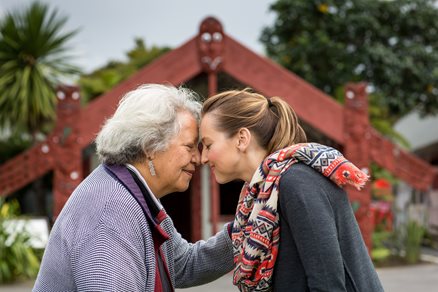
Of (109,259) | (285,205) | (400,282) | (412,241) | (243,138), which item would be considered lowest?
(400,282)

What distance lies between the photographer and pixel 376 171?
15.2 meters

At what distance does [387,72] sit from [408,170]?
10721mm

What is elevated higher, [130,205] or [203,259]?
Result: [130,205]

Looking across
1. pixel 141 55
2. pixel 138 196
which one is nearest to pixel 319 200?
pixel 138 196

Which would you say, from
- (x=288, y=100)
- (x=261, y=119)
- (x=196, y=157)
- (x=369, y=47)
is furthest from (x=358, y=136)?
(x=369, y=47)

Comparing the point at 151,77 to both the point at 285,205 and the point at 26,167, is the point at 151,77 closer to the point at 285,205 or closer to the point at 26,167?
the point at 26,167

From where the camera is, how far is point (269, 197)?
2146 millimetres

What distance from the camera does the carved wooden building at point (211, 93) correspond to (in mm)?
9648

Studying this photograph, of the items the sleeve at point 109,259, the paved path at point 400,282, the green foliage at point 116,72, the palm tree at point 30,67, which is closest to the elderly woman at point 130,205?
the sleeve at point 109,259

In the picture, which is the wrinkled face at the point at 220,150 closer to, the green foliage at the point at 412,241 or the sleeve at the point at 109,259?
the sleeve at the point at 109,259

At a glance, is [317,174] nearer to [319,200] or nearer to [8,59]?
[319,200]

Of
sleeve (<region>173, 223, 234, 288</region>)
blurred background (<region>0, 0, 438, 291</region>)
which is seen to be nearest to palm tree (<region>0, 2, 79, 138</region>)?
blurred background (<region>0, 0, 438, 291</region>)

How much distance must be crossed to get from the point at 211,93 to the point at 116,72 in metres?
13.9

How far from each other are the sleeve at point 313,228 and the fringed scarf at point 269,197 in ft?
0.14
